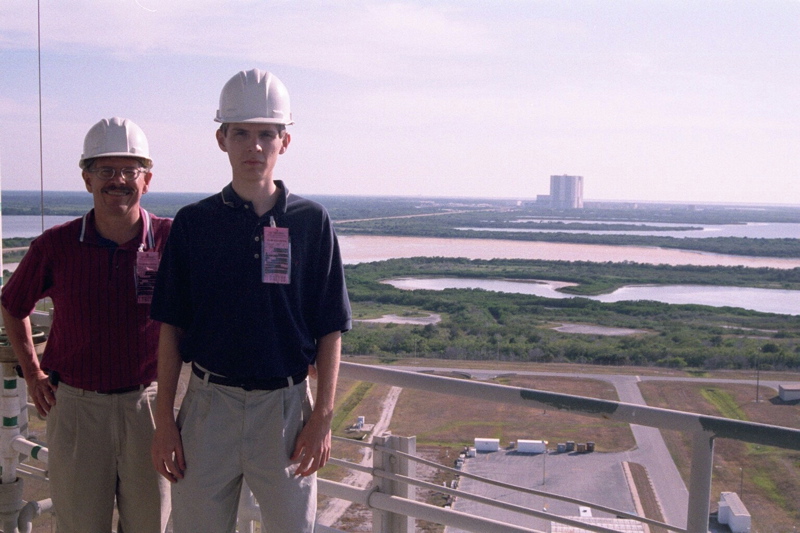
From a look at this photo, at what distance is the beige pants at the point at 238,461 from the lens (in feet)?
5.15

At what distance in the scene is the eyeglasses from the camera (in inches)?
75.7

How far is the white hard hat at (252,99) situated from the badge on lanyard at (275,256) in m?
0.24

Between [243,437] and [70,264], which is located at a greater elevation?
[70,264]

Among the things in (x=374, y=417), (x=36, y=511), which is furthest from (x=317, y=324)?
(x=374, y=417)

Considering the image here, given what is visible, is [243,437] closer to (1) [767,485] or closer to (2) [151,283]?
Answer: (2) [151,283]

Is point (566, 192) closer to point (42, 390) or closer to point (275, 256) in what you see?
point (42, 390)

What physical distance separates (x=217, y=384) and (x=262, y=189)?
44cm

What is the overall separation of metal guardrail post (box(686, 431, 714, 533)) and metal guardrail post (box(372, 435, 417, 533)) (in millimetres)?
747

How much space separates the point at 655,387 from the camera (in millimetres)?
13797

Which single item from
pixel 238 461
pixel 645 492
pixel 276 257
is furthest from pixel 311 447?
pixel 645 492

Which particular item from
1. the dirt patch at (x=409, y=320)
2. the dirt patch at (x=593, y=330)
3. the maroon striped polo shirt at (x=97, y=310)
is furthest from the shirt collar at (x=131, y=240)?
the dirt patch at (x=593, y=330)

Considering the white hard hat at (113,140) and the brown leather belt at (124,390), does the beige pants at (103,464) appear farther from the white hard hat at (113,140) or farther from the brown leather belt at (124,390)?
the white hard hat at (113,140)

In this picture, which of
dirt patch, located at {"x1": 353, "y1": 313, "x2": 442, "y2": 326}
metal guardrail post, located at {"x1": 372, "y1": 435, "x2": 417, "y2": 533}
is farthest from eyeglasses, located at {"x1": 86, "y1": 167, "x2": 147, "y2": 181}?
dirt patch, located at {"x1": 353, "y1": 313, "x2": 442, "y2": 326}

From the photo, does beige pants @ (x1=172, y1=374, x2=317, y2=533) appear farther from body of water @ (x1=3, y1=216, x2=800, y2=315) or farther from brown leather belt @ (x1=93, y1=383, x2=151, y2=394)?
body of water @ (x1=3, y1=216, x2=800, y2=315)
